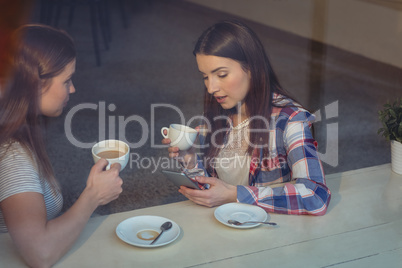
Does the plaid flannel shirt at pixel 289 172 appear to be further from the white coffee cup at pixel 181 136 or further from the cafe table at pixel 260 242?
the white coffee cup at pixel 181 136

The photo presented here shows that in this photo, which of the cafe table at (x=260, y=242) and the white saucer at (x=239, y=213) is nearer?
the cafe table at (x=260, y=242)

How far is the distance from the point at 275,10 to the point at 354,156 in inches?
75.9

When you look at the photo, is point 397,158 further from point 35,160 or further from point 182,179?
point 35,160

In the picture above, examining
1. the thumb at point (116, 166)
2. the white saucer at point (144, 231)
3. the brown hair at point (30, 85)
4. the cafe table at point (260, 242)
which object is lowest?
the cafe table at point (260, 242)

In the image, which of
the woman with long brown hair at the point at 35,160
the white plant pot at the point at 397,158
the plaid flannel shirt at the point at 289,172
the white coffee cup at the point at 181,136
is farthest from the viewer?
the white plant pot at the point at 397,158

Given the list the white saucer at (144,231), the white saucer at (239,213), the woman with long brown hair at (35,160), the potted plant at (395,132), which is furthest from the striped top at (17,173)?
the potted plant at (395,132)

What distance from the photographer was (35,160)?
120 centimetres

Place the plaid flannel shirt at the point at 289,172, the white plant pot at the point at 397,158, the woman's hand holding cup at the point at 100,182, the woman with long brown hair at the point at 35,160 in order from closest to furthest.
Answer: the woman with long brown hair at the point at 35,160
the woman's hand holding cup at the point at 100,182
the plaid flannel shirt at the point at 289,172
the white plant pot at the point at 397,158

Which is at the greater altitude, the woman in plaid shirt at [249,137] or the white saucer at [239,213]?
the woman in plaid shirt at [249,137]

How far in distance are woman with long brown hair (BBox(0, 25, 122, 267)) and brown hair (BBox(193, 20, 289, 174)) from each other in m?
0.42

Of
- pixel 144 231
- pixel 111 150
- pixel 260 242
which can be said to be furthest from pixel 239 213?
pixel 111 150

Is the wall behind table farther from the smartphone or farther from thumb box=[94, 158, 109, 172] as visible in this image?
thumb box=[94, 158, 109, 172]

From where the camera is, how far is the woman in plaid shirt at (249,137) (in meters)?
1.37

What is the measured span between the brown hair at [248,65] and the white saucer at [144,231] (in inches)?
19.6
